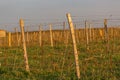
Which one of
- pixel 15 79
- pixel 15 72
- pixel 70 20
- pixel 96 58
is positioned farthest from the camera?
pixel 96 58

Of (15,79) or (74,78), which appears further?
(15,79)

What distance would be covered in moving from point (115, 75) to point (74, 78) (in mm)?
1283

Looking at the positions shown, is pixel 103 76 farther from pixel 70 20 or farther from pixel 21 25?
pixel 21 25

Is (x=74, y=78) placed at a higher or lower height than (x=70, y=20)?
lower

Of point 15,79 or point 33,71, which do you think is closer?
point 15,79

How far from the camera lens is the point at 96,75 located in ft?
31.9

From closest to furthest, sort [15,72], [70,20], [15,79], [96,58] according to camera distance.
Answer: [70,20], [15,79], [15,72], [96,58]

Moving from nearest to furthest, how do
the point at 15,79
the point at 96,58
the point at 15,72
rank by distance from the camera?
the point at 15,79 < the point at 15,72 < the point at 96,58

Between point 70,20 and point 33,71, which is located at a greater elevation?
point 70,20

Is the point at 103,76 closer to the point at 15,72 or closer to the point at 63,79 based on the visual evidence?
the point at 63,79

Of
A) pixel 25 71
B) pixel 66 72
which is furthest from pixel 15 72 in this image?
pixel 66 72

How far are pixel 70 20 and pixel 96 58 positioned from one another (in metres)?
5.00

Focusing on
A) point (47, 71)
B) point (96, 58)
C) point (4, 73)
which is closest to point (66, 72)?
point (47, 71)

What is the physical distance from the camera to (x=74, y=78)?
948 centimetres
